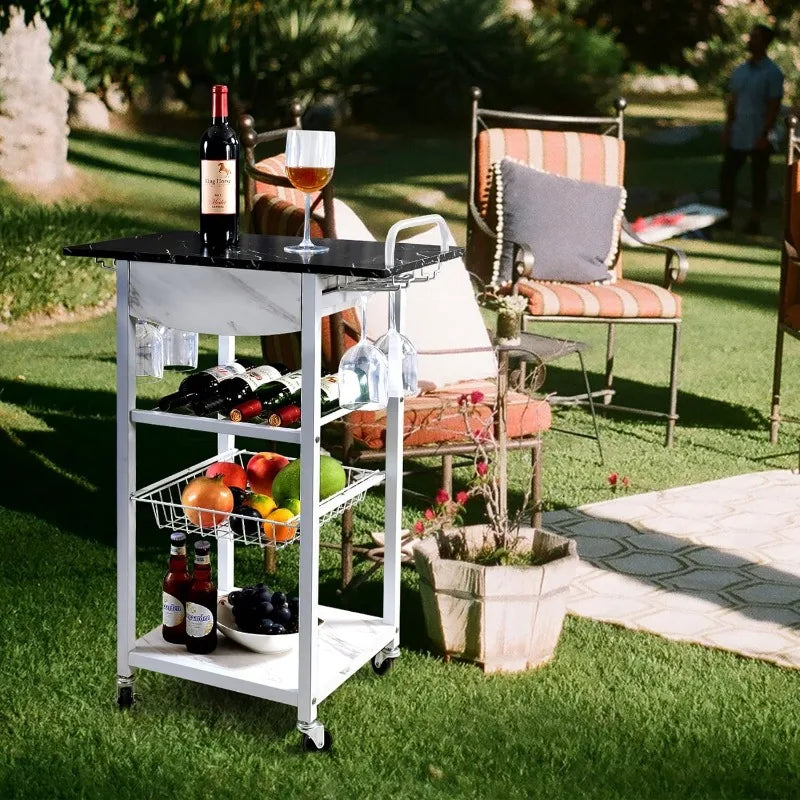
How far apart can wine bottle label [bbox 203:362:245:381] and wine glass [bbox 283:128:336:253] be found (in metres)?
0.34

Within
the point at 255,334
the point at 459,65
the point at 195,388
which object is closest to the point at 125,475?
the point at 195,388

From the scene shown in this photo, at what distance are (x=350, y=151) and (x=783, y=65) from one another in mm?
9076

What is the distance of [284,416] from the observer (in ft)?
10.1

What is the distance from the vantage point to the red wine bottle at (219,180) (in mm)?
2967

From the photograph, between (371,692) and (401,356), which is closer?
(401,356)

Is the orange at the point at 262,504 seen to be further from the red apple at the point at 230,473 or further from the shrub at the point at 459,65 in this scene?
the shrub at the point at 459,65

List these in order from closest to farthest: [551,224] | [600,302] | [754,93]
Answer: [600,302], [551,224], [754,93]

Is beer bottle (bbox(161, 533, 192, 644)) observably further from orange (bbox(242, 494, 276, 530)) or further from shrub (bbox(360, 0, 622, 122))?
shrub (bbox(360, 0, 622, 122))

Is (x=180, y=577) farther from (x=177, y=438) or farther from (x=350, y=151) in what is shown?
(x=350, y=151)

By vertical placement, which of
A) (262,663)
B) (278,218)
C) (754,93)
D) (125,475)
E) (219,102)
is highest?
(754,93)

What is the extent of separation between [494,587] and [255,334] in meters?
0.95

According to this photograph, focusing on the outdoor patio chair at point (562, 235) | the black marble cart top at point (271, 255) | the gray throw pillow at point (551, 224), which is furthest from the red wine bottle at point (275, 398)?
→ the gray throw pillow at point (551, 224)

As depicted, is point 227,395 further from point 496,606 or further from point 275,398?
point 496,606

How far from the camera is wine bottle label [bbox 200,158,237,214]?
118 inches
